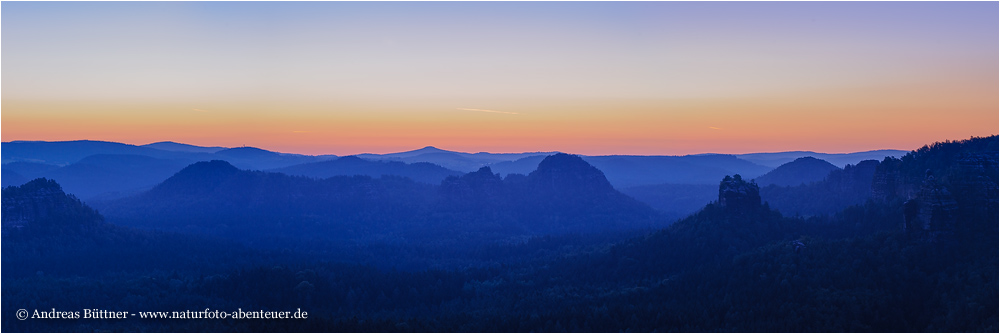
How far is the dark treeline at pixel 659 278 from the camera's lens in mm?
92562

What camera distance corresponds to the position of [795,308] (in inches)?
3664

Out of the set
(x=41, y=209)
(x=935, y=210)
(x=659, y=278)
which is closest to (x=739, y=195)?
(x=659, y=278)

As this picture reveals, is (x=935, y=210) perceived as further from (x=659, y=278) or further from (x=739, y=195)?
(x=659, y=278)

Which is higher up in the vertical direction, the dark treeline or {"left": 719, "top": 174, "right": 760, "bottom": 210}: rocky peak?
{"left": 719, "top": 174, "right": 760, "bottom": 210}: rocky peak

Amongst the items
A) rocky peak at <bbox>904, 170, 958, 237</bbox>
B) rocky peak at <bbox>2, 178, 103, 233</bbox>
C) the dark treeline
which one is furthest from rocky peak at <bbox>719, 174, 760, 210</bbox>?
rocky peak at <bbox>2, 178, 103, 233</bbox>

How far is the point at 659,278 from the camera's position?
12412 centimetres

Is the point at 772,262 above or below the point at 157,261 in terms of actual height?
above

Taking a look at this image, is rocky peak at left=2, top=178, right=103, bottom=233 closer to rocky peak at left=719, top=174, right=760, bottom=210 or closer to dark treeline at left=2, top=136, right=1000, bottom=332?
dark treeline at left=2, top=136, right=1000, bottom=332

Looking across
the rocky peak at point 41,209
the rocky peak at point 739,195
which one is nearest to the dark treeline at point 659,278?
the rocky peak at point 739,195

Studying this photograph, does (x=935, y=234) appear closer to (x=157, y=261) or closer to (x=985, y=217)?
(x=985, y=217)

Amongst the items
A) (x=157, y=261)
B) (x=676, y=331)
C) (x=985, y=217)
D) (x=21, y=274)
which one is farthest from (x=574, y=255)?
(x=21, y=274)

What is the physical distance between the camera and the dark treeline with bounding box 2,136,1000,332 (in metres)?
92.6

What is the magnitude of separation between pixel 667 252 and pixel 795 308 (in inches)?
1688

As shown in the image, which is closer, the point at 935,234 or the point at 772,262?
the point at 935,234
